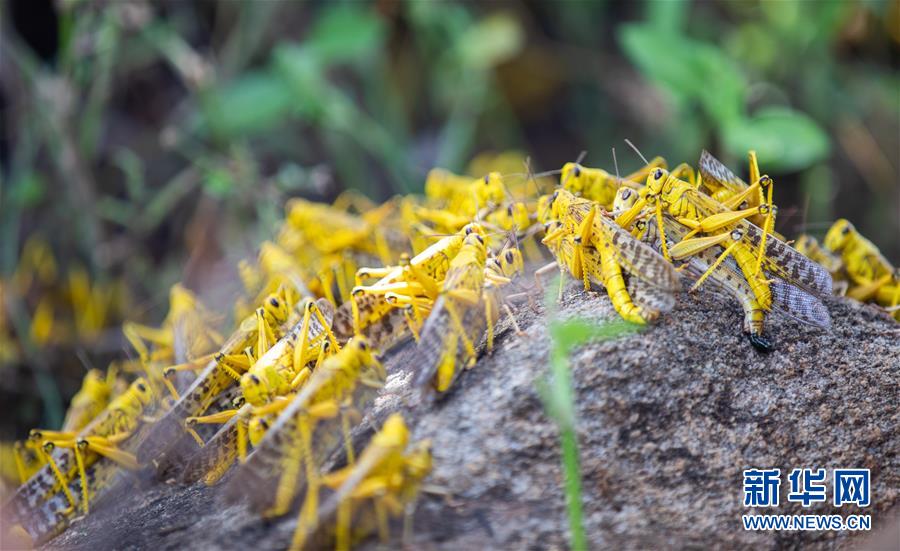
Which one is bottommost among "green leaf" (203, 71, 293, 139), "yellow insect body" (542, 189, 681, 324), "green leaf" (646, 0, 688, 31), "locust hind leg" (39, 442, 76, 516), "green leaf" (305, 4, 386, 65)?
"locust hind leg" (39, 442, 76, 516)

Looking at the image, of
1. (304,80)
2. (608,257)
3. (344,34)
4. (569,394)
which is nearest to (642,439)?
(569,394)

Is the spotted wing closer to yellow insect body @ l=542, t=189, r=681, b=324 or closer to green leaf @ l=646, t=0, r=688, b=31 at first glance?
yellow insect body @ l=542, t=189, r=681, b=324

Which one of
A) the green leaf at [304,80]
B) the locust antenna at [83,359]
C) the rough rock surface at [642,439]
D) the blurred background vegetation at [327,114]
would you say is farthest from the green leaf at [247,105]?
the rough rock surface at [642,439]

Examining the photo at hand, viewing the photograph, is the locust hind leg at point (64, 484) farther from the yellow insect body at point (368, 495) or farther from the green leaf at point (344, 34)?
the green leaf at point (344, 34)

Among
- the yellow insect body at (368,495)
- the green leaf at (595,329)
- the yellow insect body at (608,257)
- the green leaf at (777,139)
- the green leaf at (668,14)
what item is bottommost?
the yellow insect body at (368,495)

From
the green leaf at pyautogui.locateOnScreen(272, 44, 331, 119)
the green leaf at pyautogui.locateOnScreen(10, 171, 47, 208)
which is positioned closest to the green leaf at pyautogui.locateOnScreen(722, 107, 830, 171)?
the green leaf at pyautogui.locateOnScreen(272, 44, 331, 119)

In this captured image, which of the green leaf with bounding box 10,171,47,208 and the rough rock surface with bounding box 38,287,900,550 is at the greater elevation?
the green leaf with bounding box 10,171,47,208

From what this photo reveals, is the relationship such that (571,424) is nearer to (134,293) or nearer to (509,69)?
(134,293)
